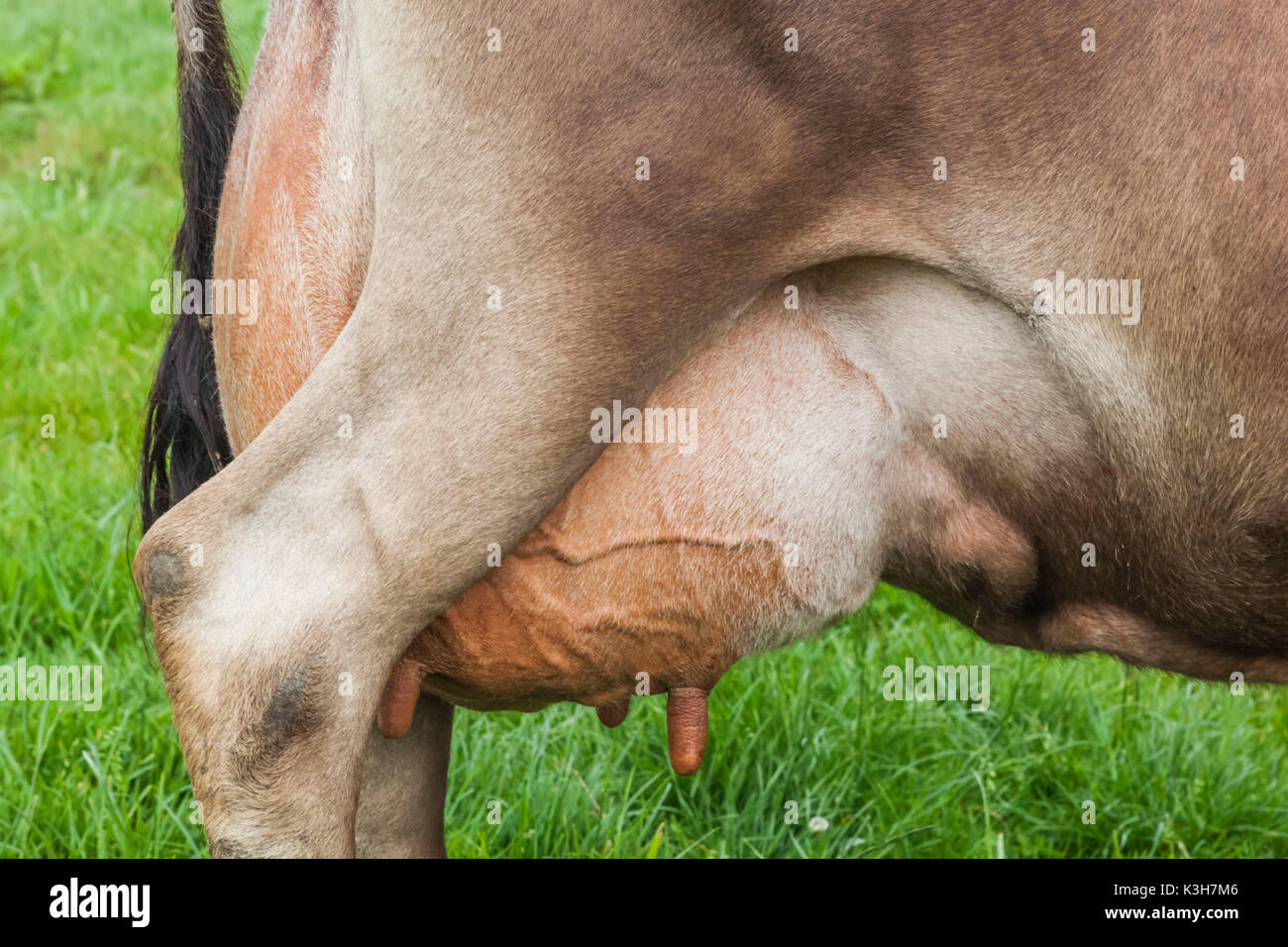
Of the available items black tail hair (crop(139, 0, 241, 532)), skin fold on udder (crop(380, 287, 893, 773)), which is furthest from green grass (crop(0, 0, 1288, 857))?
skin fold on udder (crop(380, 287, 893, 773))

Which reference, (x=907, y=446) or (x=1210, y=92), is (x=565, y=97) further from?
(x=1210, y=92)

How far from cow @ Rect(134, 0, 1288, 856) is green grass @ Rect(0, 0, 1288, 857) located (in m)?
0.89

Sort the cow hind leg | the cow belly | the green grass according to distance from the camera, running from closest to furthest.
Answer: the cow belly, the cow hind leg, the green grass

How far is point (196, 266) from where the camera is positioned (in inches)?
97.5

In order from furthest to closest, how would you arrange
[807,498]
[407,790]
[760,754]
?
1. [760,754]
2. [407,790]
3. [807,498]

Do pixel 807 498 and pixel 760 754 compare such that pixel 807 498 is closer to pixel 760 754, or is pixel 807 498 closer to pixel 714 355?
pixel 714 355

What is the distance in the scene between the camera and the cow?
173cm

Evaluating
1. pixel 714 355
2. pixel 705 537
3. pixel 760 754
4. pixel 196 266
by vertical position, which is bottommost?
pixel 760 754

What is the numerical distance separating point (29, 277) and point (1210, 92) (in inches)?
180

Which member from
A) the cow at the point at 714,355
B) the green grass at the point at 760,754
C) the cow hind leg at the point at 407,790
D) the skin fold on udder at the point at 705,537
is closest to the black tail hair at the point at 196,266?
the green grass at the point at 760,754

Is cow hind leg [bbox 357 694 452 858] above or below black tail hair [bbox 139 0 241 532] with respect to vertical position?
below

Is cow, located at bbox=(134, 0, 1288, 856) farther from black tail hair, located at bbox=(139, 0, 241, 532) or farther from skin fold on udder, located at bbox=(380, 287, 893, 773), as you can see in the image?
black tail hair, located at bbox=(139, 0, 241, 532)

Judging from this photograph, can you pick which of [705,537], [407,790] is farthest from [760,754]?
[705,537]

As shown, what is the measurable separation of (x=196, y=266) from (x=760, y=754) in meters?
1.60
